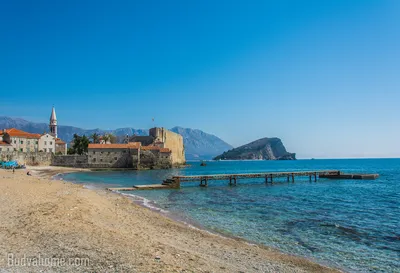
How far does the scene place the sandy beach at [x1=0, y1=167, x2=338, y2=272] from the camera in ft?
27.4

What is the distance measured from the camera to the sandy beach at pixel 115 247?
8352 millimetres

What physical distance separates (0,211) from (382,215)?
25.8 metres

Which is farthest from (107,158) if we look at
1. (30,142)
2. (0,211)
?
(0,211)

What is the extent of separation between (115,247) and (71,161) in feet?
270

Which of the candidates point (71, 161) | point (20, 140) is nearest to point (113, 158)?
point (71, 161)

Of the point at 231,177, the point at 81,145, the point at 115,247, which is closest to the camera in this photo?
the point at 115,247

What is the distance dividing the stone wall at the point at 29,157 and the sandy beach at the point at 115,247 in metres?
65.8

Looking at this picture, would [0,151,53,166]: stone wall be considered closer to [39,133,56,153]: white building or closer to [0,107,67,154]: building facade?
[0,107,67,154]: building facade

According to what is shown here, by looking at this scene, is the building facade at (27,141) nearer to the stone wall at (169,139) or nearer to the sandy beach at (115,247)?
the stone wall at (169,139)

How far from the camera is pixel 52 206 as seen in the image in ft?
52.9

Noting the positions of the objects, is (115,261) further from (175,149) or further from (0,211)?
(175,149)

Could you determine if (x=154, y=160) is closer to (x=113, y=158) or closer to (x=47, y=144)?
(x=113, y=158)

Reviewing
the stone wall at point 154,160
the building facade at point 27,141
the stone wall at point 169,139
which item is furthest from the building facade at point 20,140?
the stone wall at point 169,139

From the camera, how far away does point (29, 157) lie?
75.9 meters
